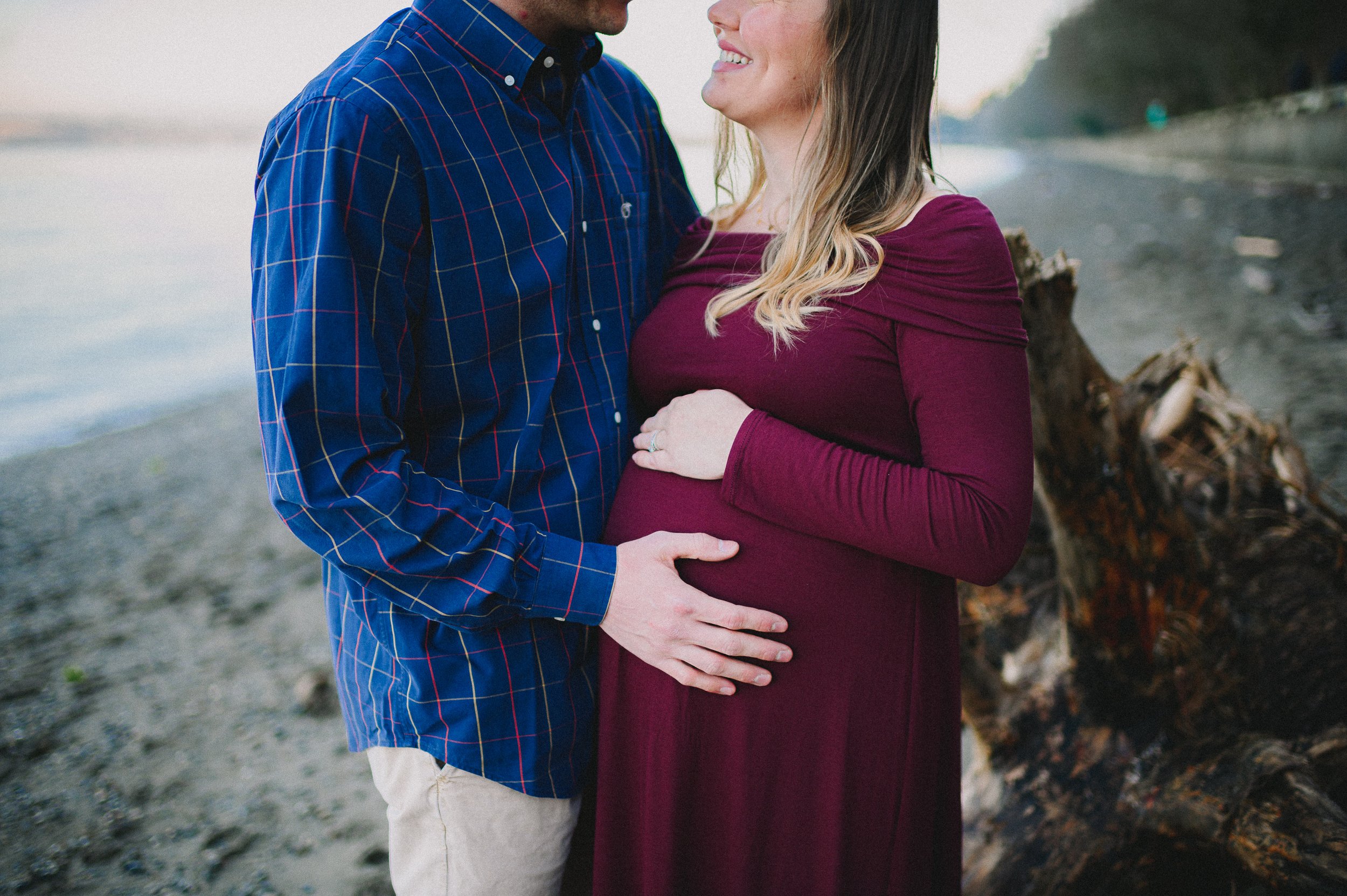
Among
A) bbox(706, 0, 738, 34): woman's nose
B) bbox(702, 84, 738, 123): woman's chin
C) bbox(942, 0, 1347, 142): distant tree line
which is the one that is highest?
bbox(942, 0, 1347, 142): distant tree line

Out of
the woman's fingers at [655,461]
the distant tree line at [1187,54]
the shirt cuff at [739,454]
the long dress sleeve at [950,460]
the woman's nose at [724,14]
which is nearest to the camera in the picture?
the long dress sleeve at [950,460]

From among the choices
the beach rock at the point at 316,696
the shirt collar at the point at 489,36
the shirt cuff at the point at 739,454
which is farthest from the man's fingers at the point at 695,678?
the beach rock at the point at 316,696

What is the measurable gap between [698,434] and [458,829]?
89 centimetres

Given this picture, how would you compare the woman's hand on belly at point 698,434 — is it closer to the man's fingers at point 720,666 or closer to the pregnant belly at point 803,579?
the pregnant belly at point 803,579

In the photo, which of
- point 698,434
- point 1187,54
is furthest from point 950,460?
point 1187,54

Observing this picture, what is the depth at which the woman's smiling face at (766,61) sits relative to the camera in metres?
1.66

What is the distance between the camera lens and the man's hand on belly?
1496mm

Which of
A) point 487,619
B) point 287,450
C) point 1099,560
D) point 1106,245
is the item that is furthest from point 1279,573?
point 1106,245

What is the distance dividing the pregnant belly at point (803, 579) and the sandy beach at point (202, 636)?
2252 millimetres

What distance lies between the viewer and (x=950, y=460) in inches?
55.4

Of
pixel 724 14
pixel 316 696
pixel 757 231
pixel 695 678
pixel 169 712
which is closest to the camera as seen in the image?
pixel 695 678

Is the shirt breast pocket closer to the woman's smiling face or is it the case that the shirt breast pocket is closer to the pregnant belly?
the woman's smiling face

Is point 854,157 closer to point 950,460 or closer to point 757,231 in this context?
point 757,231

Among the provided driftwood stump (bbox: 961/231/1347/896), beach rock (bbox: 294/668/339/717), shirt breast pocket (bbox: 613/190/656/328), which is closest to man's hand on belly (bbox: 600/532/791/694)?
shirt breast pocket (bbox: 613/190/656/328)
